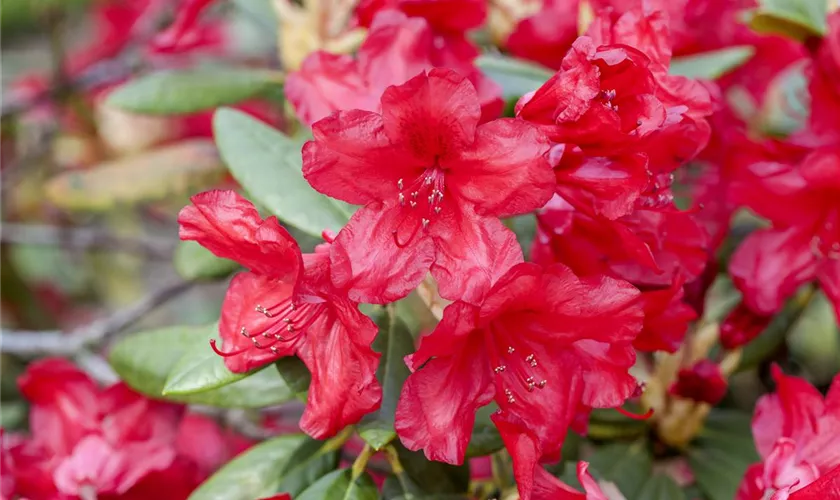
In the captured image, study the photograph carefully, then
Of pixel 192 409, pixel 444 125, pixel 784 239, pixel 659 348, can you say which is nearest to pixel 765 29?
pixel 784 239

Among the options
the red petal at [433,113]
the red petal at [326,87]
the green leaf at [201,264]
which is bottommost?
the green leaf at [201,264]

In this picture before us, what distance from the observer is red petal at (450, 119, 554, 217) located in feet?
2.38

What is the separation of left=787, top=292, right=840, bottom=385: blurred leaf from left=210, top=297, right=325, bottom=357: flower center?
41.1 inches

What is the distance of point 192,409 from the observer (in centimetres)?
130

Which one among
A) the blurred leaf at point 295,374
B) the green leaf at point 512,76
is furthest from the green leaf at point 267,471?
the green leaf at point 512,76

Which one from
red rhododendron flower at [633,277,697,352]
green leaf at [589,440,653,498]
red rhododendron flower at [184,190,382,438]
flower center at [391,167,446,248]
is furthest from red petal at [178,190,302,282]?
green leaf at [589,440,653,498]

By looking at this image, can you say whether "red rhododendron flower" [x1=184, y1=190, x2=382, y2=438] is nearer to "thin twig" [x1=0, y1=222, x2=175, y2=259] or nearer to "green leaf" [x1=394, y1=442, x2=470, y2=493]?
"green leaf" [x1=394, y1=442, x2=470, y2=493]

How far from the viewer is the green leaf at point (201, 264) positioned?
1.05 metres

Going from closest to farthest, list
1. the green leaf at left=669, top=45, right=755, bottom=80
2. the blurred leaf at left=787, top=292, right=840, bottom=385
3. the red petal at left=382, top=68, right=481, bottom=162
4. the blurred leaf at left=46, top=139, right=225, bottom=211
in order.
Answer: the red petal at left=382, top=68, right=481, bottom=162 < the green leaf at left=669, top=45, right=755, bottom=80 < the blurred leaf at left=787, top=292, right=840, bottom=385 < the blurred leaf at left=46, top=139, right=225, bottom=211

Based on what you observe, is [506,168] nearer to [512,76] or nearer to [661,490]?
[512,76]

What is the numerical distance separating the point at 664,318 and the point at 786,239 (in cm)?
32

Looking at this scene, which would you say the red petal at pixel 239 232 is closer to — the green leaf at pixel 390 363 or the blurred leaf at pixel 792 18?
the green leaf at pixel 390 363

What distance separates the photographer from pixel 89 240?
78.0 inches

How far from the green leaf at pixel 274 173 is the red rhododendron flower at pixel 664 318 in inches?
12.8
